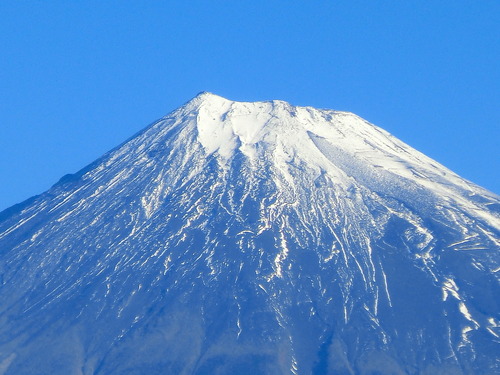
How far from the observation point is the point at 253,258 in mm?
133625

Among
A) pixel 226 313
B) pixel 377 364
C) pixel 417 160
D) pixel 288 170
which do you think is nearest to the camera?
pixel 377 364

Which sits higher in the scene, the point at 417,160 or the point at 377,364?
the point at 417,160

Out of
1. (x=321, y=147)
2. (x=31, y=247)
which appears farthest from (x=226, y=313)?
(x=321, y=147)

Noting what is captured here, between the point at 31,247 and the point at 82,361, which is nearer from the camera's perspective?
the point at 82,361

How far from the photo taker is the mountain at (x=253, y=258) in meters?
120

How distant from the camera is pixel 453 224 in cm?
13925

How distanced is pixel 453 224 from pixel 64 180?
4311cm

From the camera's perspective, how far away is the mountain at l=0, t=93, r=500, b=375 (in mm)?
120438

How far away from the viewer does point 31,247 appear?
5527 inches

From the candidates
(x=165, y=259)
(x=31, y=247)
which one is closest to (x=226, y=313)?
(x=165, y=259)

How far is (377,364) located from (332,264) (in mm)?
17515

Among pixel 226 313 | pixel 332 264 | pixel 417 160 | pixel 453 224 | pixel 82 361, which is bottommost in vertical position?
pixel 82 361

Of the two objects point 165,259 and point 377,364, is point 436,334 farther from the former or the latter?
point 165,259

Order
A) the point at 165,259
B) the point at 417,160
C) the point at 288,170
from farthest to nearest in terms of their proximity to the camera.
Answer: the point at 417,160 → the point at 288,170 → the point at 165,259
